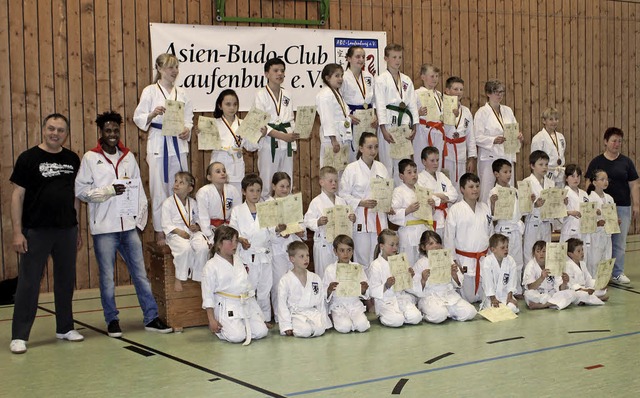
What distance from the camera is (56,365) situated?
6547mm

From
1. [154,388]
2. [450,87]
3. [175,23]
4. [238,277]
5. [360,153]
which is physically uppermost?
[175,23]

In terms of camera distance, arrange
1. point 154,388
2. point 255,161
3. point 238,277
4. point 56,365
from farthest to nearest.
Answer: point 255,161
point 238,277
point 56,365
point 154,388

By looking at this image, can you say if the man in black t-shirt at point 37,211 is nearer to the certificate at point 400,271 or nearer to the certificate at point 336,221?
the certificate at point 336,221

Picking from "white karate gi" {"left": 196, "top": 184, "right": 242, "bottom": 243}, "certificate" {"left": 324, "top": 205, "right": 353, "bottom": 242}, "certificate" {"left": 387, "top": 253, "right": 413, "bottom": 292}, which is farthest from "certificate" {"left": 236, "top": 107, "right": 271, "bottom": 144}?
"certificate" {"left": 387, "top": 253, "right": 413, "bottom": 292}

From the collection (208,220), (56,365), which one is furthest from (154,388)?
(208,220)

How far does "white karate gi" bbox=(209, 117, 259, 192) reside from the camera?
881 centimetres

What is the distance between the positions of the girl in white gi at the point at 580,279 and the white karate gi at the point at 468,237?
977mm

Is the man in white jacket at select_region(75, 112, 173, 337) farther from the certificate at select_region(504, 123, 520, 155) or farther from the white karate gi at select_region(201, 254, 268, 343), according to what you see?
the certificate at select_region(504, 123, 520, 155)

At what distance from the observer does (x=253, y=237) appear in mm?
7961

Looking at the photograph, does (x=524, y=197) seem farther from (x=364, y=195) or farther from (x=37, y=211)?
(x=37, y=211)

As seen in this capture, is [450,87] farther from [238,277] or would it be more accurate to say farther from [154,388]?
[154,388]

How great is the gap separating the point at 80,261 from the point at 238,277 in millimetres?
3497

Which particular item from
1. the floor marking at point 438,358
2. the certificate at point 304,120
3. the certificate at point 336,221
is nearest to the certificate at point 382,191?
the certificate at point 336,221

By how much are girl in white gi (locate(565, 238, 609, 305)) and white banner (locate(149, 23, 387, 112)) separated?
13.7 ft
